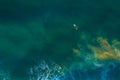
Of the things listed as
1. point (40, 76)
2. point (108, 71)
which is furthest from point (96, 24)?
point (40, 76)

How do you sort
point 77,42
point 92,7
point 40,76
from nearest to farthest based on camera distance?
1. point 40,76
2. point 77,42
3. point 92,7

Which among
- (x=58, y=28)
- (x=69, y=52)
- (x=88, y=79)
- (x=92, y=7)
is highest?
(x=92, y=7)

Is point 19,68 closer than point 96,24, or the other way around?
point 19,68

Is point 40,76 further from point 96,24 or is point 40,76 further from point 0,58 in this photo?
point 96,24

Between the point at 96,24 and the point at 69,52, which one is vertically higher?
the point at 96,24

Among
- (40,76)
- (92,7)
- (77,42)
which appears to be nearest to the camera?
(40,76)

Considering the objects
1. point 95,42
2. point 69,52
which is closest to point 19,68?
point 69,52
